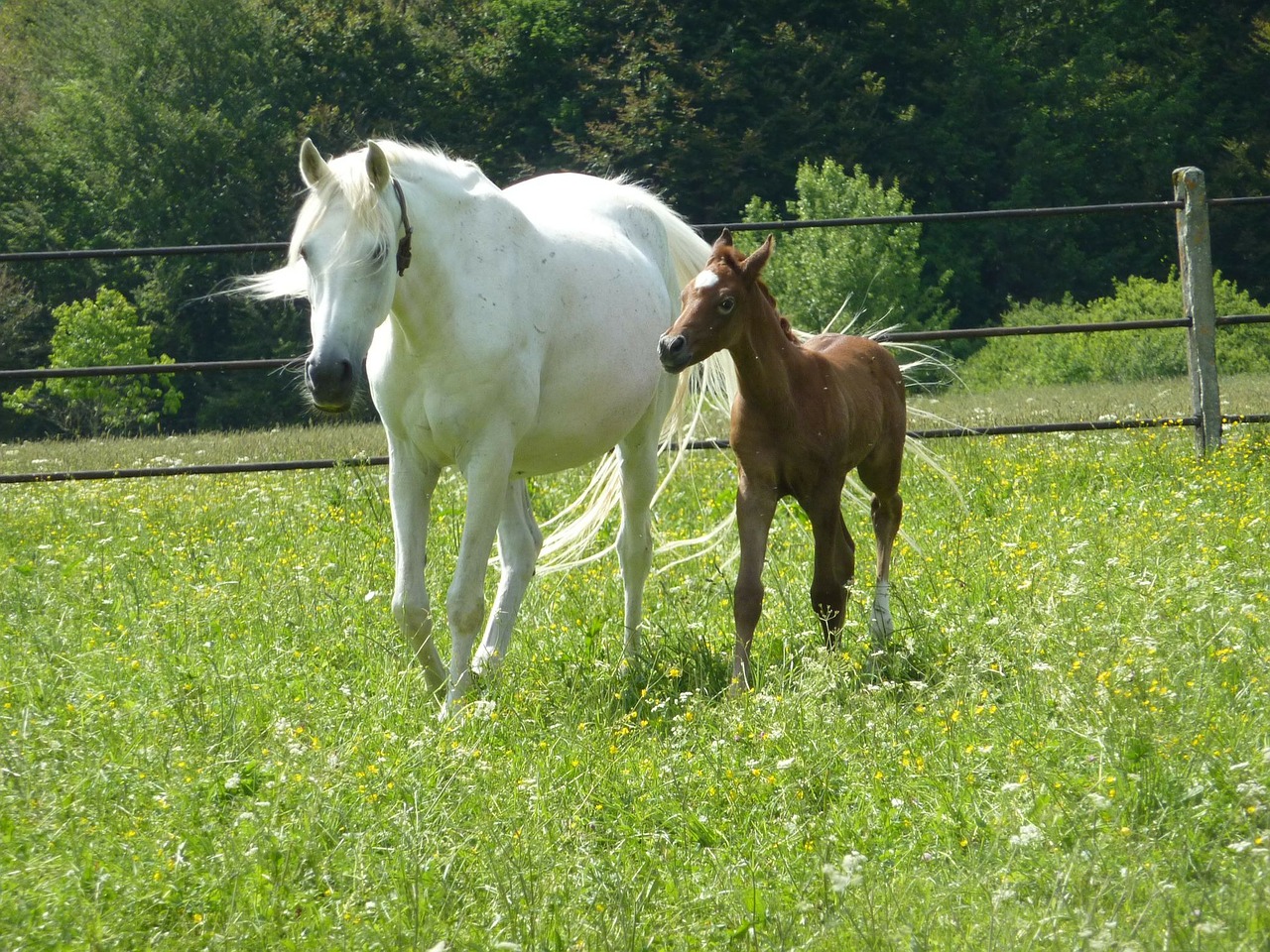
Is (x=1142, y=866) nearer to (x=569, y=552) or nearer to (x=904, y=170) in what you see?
(x=569, y=552)

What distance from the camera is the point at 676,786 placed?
3.37 metres

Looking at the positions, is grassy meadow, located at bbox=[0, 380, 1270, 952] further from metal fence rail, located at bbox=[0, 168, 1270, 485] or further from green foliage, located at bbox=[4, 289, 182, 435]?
green foliage, located at bbox=[4, 289, 182, 435]

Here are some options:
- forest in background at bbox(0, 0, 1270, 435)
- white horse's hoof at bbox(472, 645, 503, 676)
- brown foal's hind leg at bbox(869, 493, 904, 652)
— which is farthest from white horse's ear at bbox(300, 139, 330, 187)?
forest in background at bbox(0, 0, 1270, 435)

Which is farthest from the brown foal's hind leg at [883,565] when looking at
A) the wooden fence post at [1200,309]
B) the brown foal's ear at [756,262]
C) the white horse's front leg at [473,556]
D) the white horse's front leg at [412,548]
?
the wooden fence post at [1200,309]

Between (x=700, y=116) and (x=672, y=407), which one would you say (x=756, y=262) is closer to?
(x=672, y=407)

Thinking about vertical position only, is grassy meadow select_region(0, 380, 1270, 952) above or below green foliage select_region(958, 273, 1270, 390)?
above

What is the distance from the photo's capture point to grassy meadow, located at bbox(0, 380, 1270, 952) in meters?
2.54

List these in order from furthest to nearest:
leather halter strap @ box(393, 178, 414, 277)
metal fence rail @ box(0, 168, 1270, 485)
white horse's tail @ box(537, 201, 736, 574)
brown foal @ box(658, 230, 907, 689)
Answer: metal fence rail @ box(0, 168, 1270, 485)
white horse's tail @ box(537, 201, 736, 574)
brown foal @ box(658, 230, 907, 689)
leather halter strap @ box(393, 178, 414, 277)

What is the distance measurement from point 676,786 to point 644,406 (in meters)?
2.06

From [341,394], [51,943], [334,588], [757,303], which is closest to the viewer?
[51,943]

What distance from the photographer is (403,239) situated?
4086 mm

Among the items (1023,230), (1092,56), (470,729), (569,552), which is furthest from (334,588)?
(1092,56)

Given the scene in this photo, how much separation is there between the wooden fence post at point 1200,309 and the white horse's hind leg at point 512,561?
15.5 feet

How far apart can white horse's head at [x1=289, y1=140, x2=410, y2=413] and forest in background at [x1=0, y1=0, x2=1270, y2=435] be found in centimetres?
2401
